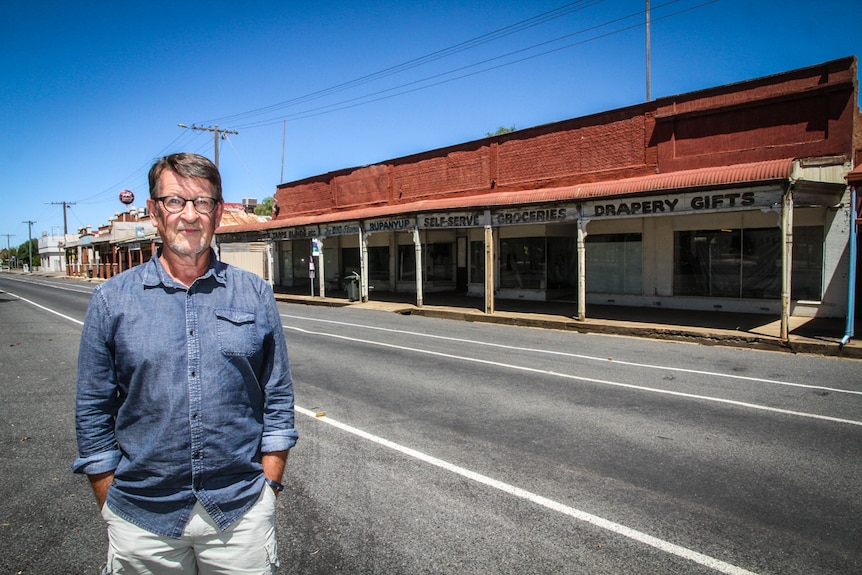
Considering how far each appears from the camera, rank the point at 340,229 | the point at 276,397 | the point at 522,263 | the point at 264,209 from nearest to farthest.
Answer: the point at 276,397
the point at 522,263
the point at 340,229
the point at 264,209

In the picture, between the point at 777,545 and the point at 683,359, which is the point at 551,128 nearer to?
the point at 683,359

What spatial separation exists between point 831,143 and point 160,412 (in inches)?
647

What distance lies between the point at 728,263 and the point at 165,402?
56.6 feet

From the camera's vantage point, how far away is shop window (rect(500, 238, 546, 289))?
21.3 meters

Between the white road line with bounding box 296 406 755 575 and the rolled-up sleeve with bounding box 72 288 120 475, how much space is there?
3.32 meters

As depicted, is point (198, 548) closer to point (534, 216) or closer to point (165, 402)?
point (165, 402)

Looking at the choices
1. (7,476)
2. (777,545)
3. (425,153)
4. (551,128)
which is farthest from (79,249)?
(777,545)

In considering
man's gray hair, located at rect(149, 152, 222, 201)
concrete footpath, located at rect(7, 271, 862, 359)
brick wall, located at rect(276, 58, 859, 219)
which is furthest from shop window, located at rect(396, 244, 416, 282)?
man's gray hair, located at rect(149, 152, 222, 201)

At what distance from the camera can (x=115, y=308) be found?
7.07 ft

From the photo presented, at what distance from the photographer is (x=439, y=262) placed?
27.0m

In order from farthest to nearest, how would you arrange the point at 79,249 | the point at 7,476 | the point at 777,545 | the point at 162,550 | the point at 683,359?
the point at 79,249 → the point at 683,359 → the point at 7,476 → the point at 777,545 → the point at 162,550

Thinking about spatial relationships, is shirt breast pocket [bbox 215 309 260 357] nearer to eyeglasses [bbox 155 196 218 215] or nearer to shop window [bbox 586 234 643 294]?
eyeglasses [bbox 155 196 218 215]

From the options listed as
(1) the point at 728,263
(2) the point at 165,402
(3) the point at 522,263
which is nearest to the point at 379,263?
(3) the point at 522,263

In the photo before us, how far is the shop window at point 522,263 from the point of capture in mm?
21297
